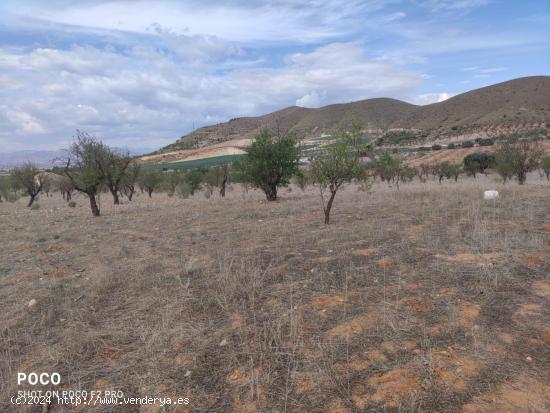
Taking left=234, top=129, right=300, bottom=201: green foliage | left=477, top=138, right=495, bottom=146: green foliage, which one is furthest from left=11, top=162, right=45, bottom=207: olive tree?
left=477, top=138, right=495, bottom=146: green foliage

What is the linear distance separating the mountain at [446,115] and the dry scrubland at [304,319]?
1563 inches

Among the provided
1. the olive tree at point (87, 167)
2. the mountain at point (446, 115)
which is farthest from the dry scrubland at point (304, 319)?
the mountain at point (446, 115)

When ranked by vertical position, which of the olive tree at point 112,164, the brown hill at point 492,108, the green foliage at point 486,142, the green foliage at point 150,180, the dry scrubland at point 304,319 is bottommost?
the dry scrubland at point 304,319

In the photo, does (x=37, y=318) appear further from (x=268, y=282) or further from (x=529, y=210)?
(x=529, y=210)

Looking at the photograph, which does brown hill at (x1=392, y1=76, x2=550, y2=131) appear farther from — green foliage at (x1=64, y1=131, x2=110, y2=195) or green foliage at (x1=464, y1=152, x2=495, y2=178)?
green foliage at (x1=64, y1=131, x2=110, y2=195)

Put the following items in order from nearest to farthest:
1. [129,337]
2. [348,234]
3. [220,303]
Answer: [129,337]
[220,303]
[348,234]

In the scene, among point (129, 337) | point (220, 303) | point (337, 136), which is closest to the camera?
point (129, 337)

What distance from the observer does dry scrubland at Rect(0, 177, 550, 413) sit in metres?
4.03

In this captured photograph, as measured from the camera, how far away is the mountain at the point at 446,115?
65.8 m

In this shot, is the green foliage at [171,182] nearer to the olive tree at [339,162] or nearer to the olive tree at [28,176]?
the olive tree at [28,176]

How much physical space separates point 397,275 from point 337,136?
21.5ft

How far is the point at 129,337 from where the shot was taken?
5.47m

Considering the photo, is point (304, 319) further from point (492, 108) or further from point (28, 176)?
point (492, 108)

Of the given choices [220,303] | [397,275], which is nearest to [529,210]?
Answer: [397,275]
